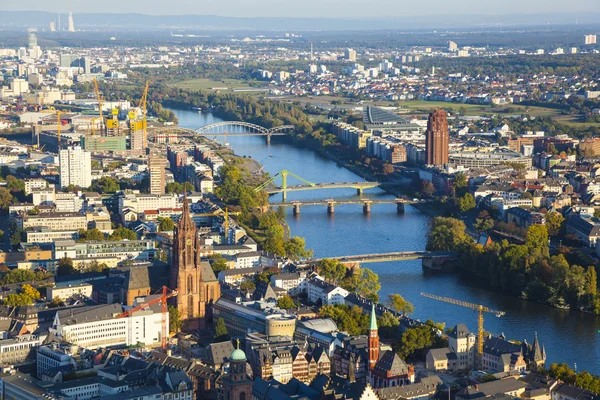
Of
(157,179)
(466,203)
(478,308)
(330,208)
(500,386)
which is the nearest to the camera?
(500,386)

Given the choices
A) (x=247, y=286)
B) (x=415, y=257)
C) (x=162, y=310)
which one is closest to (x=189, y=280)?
(x=162, y=310)

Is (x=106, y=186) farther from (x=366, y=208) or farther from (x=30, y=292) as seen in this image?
(x=30, y=292)

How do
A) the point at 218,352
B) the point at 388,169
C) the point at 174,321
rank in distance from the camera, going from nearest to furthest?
the point at 218,352
the point at 174,321
the point at 388,169

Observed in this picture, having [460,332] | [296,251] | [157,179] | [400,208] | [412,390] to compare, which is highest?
[460,332]

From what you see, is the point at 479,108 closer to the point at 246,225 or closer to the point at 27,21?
the point at 246,225

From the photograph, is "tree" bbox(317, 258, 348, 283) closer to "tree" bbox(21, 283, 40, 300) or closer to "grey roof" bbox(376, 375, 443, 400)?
"tree" bbox(21, 283, 40, 300)

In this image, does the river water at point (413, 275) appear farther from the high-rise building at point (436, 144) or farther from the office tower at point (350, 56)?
the office tower at point (350, 56)

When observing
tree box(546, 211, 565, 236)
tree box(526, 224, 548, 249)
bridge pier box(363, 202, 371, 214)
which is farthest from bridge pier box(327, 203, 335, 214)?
tree box(526, 224, 548, 249)
